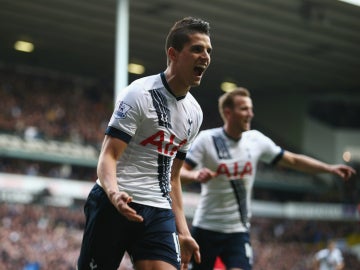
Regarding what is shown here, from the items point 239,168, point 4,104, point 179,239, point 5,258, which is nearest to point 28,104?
point 4,104

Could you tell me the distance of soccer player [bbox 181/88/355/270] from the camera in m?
7.68

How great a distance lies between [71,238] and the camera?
23656mm

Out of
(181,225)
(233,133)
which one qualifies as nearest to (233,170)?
(233,133)

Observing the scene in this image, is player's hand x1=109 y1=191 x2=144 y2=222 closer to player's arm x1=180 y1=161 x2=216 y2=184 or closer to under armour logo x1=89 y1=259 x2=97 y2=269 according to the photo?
under armour logo x1=89 y1=259 x2=97 y2=269

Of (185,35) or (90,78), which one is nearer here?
(185,35)

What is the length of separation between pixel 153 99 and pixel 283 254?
91.6 feet

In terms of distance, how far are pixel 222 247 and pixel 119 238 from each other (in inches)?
116

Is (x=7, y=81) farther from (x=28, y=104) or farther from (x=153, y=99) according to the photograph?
(x=153, y=99)

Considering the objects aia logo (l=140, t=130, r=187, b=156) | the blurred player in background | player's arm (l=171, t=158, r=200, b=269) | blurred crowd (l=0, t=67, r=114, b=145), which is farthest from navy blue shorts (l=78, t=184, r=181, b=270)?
blurred crowd (l=0, t=67, r=114, b=145)

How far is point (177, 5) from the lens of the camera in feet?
83.7

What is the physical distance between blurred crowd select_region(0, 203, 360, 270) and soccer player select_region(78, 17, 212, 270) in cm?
1506

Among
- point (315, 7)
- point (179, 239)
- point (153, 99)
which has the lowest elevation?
point (179, 239)

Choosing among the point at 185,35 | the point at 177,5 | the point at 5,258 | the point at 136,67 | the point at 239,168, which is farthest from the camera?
the point at 136,67

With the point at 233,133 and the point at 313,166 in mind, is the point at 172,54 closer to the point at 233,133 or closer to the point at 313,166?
the point at 233,133
